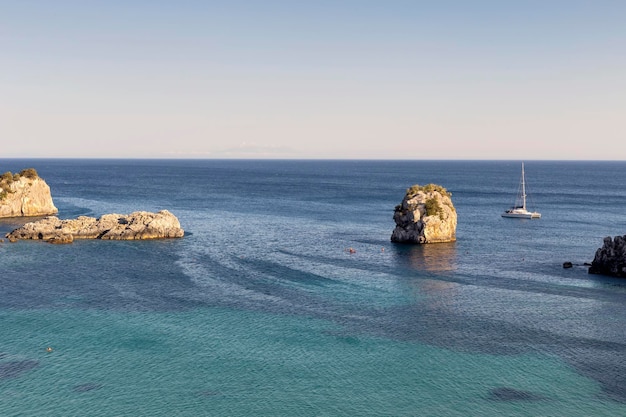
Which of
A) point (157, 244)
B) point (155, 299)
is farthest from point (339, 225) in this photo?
point (155, 299)

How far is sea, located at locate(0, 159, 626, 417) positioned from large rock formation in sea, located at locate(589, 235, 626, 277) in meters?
2.55

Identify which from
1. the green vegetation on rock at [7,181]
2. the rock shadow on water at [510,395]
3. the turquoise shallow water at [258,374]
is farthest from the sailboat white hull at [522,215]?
the green vegetation on rock at [7,181]

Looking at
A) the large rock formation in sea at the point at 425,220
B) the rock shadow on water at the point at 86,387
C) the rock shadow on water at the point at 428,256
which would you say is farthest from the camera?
the large rock formation in sea at the point at 425,220

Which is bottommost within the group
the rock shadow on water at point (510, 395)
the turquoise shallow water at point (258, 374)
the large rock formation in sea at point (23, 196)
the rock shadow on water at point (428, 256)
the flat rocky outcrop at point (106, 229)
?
the rock shadow on water at point (510, 395)

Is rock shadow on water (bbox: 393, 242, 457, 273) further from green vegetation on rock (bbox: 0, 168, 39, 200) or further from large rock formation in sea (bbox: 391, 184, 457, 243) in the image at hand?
green vegetation on rock (bbox: 0, 168, 39, 200)

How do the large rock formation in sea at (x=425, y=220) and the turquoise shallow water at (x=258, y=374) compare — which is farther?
the large rock formation in sea at (x=425, y=220)

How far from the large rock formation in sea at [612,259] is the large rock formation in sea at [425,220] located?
112 ft

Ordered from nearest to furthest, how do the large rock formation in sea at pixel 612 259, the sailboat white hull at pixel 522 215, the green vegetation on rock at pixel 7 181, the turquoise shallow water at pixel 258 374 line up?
the turquoise shallow water at pixel 258 374
the large rock formation in sea at pixel 612 259
the green vegetation on rock at pixel 7 181
the sailboat white hull at pixel 522 215

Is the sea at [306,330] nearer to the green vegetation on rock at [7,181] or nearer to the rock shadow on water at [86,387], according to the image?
the rock shadow on water at [86,387]

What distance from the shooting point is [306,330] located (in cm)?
6550

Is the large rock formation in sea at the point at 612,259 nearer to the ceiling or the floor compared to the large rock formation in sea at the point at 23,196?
nearer to the floor

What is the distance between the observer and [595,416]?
152 ft

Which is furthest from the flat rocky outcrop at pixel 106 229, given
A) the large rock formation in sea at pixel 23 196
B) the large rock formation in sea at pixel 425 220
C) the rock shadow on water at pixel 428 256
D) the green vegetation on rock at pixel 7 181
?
the rock shadow on water at pixel 428 256

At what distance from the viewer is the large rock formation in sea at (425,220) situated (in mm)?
120438
